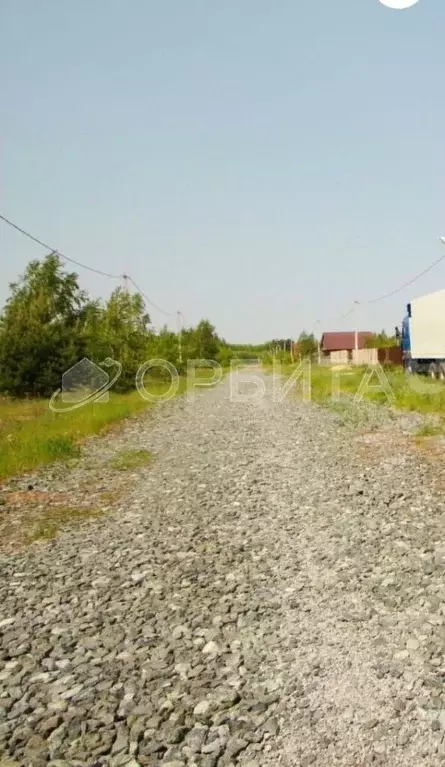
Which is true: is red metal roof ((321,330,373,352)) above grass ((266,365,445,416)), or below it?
above

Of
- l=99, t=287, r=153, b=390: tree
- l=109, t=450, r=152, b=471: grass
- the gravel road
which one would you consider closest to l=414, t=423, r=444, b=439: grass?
the gravel road

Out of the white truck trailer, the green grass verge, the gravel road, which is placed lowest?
the gravel road

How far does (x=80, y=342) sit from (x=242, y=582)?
2343 centimetres

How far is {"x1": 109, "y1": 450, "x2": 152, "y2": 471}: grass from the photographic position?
11891mm

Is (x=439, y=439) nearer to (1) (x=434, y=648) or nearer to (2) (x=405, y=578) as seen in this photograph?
(2) (x=405, y=578)

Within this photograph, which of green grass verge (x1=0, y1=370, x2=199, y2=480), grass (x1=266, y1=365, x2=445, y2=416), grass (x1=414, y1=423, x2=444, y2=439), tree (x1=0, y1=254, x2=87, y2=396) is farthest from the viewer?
tree (x1=0, y1=254, x2=87, y2=396)

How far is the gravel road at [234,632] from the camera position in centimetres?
330

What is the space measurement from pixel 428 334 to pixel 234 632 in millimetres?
27764

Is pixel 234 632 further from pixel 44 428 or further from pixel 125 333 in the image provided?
pixel 125 333

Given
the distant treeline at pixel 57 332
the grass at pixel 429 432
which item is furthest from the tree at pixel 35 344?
the grass at pixel 429 432

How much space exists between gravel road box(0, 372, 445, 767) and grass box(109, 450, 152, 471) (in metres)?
2.45

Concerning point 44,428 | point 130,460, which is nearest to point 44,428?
point 44,428

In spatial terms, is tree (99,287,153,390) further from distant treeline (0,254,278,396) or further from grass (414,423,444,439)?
grass (414,423,444,439)

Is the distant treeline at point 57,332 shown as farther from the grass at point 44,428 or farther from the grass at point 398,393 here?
the grass at point 398,393
